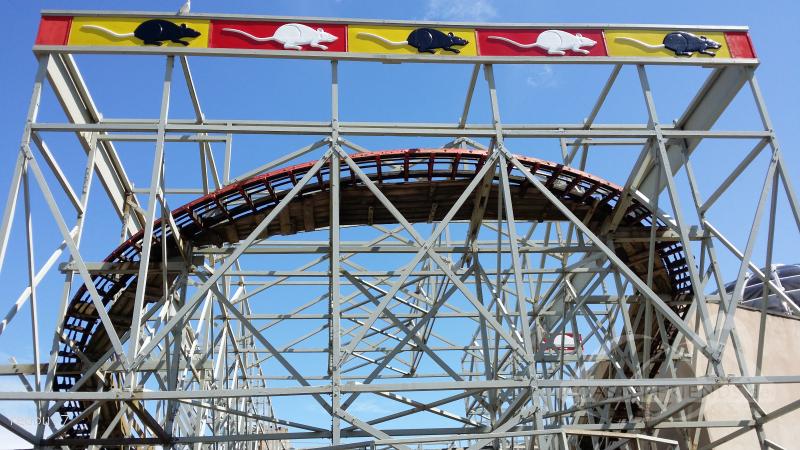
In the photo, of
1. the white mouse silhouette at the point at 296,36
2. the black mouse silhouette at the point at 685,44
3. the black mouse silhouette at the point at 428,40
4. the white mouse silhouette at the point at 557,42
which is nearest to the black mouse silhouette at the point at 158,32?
the white mouse silhouette at the point at 296,36

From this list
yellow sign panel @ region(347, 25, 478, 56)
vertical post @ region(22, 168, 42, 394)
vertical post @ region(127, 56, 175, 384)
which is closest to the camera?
vertical post @ region(127, 56, 175, 384)

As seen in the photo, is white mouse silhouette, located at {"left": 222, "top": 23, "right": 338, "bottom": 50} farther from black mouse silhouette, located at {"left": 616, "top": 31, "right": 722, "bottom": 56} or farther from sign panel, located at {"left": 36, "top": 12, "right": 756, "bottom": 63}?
black mouse silhouette, located at {"left": 616, "top": 31, "right": 722, "bottom": 56}

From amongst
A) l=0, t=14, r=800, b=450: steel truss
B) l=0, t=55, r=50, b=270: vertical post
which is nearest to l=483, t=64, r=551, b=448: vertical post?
l=0, t=14, r=800, b=450: steel truss

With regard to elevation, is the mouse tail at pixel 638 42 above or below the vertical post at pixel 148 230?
above

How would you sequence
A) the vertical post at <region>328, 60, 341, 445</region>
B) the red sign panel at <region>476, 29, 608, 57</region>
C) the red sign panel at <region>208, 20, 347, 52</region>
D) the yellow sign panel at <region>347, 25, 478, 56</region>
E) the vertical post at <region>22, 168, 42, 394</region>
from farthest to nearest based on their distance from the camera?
the red sign panel at <region>476, 29, 608, 57</region>, the yellow sign panel at <region>347, 25, 478, 56</region>, the red sign panel at <region>208, 20, 347, 52</region>, the vertical post at <region>22, 168, 42, 394</region>, the vertical post at <region>328, 60, 341, 445</region>

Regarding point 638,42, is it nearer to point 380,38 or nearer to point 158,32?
point 380,38

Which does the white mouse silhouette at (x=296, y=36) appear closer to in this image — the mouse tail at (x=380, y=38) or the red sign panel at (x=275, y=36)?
the red sign panel at (x=275, y=36)

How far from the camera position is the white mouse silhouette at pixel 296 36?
13219 mm

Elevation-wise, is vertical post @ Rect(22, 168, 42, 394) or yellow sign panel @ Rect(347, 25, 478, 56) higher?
yellow sign panel @ Rect(347, 25, 478, 56)

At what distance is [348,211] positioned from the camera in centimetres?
1522

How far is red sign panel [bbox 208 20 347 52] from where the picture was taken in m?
13.2

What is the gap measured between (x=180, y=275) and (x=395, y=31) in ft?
22.2

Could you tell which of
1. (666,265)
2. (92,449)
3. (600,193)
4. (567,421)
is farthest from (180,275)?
(567,421)

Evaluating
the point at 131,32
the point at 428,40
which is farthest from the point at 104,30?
the point at 428,40
